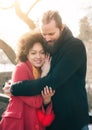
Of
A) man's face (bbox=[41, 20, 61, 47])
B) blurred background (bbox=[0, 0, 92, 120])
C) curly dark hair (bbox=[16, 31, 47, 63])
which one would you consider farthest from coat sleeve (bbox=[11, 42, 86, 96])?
blurred background (bbox=[0, 0, 92, 120])

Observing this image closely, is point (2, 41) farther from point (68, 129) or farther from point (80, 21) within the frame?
point (68, 129)

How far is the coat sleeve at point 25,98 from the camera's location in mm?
2576

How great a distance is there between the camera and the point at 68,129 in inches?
103

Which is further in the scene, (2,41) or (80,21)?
(80,21)

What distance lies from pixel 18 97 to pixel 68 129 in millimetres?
397

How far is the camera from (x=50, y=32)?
2.51 meters

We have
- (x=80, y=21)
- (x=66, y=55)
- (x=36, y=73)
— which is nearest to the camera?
(x=66, y=55)

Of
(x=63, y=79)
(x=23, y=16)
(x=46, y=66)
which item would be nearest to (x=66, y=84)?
(x=63, y=79)

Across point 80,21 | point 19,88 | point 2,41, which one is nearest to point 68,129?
point 19,88

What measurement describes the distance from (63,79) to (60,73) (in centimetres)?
4

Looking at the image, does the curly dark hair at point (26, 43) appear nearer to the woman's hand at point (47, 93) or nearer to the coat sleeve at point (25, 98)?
the coat sleeve at point (25, 98)

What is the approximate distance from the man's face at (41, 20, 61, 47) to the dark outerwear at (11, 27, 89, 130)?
0.04m

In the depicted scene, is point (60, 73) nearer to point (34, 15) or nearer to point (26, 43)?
point (26, 43)

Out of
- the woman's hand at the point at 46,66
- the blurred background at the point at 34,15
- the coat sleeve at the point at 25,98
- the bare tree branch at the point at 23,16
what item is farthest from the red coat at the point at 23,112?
the blurred background at the point at 34,15
